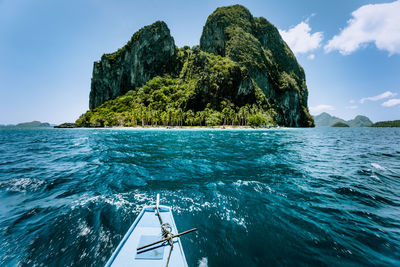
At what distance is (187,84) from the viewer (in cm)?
16388

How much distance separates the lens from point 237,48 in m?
186

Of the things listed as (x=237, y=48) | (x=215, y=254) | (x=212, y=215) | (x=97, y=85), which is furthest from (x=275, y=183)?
(x=97, y=85)

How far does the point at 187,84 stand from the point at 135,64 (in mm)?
71996

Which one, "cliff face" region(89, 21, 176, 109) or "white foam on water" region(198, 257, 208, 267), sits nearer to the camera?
"white foam on water" region(198, 257, 208, 267)

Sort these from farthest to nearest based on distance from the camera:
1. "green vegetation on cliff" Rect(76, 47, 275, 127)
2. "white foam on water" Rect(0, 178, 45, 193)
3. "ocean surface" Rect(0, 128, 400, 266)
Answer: "green vegetation on cliff" Rect(76, 47, 275, 127) → "white foam on water" Rect(0, 178, 45, 193) → "ocean surface" Rect(0, 128, 400, 266)

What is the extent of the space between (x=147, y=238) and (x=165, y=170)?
25.8 ft

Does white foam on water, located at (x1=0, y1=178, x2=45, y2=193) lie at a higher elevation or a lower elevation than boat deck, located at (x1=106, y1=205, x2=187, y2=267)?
lower

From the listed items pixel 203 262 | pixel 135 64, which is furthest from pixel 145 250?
pixel 135 64

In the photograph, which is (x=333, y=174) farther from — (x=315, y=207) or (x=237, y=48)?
(x=237, y=48)

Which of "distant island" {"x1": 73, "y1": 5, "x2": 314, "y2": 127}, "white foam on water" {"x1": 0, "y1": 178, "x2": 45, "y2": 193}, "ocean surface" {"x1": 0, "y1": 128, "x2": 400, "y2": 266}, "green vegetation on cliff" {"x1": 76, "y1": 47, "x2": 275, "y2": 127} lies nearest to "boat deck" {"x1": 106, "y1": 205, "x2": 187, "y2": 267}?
"ocean surface" {"x1": 0, "y1": 128, "x2": 400, "y2": 266}

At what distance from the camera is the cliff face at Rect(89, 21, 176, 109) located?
17870cm

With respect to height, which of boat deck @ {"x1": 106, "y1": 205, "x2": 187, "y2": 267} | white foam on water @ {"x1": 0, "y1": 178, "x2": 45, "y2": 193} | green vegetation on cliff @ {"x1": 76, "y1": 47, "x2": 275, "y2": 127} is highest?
green vegetation on cliff @ {"x1": 76, "y1": 47, "x2": 275, "y2": 127}

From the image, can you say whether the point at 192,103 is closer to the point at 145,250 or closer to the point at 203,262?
the point at 203,262

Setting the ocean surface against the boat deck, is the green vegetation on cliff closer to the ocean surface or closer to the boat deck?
the ocean surface
